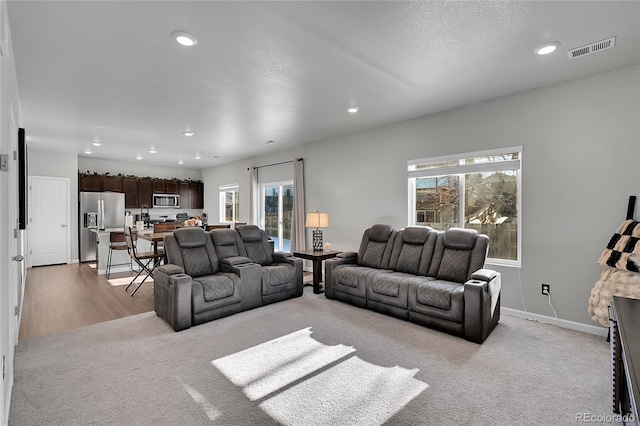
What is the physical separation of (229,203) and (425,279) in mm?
6934

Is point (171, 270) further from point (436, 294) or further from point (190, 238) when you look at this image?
point (436, 294)

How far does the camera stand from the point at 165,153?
24.7 ft

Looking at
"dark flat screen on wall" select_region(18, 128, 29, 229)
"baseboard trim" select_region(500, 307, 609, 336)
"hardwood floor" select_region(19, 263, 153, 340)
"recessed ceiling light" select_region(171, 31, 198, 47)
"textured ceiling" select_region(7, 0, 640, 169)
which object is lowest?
"hardwood floor" select_region(19, 263, 153, 340)

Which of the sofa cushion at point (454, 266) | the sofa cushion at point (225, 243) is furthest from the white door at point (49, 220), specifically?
the sofa cushion at point (454, 266)

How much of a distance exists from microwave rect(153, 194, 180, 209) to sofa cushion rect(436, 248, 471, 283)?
8127 mm

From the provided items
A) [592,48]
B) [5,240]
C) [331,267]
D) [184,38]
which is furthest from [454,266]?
[5,240]

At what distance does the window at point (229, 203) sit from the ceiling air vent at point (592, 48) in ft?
25.0

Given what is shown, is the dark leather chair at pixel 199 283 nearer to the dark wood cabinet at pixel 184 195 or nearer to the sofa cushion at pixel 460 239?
the sofa cushion at pixel 460 239

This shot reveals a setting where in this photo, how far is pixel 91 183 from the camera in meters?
7.91

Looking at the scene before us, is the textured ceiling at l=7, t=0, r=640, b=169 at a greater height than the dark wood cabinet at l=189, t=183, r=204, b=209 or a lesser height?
greater

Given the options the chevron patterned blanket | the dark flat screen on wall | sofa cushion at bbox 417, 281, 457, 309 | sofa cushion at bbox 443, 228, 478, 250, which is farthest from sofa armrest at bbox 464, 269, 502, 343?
the dark flat screen on wall

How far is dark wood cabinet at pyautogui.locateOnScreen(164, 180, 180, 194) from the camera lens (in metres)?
9.32

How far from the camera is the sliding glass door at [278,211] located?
746cm

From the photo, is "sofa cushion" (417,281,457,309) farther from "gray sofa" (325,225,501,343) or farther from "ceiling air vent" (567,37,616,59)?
"ceiling air vent" (567,37,616,59)
